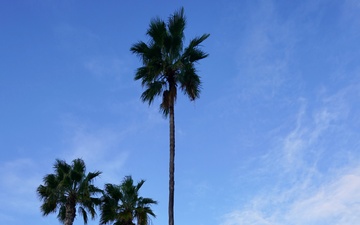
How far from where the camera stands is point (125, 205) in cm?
3491

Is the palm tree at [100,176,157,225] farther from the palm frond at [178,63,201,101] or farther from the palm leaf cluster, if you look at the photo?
the palm frond at [178,63,201,101]

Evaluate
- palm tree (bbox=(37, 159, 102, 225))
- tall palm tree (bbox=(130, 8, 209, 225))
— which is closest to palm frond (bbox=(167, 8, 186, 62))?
tall palm tree (bbox=(130, 8, 209, 225))

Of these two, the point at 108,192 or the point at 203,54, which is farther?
Answer: the point at 108,192

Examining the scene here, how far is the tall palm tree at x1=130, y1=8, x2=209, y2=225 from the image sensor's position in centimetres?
2539

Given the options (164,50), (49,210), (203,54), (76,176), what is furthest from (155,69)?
(49,210)

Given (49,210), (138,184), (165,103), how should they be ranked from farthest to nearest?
1. (138,184)
2. (49,210)
3. (165,103)

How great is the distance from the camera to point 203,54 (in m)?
26.4

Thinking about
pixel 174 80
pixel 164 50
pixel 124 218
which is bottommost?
pixel 124 218

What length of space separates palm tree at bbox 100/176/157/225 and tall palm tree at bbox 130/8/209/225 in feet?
39.7

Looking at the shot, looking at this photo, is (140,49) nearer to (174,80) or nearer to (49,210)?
(174,80)

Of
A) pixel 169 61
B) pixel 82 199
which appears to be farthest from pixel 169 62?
pixel 82 199

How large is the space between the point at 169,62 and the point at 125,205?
47.6 feet

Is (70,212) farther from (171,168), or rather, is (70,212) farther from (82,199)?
(171,168)

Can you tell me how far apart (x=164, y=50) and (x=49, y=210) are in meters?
16.2
